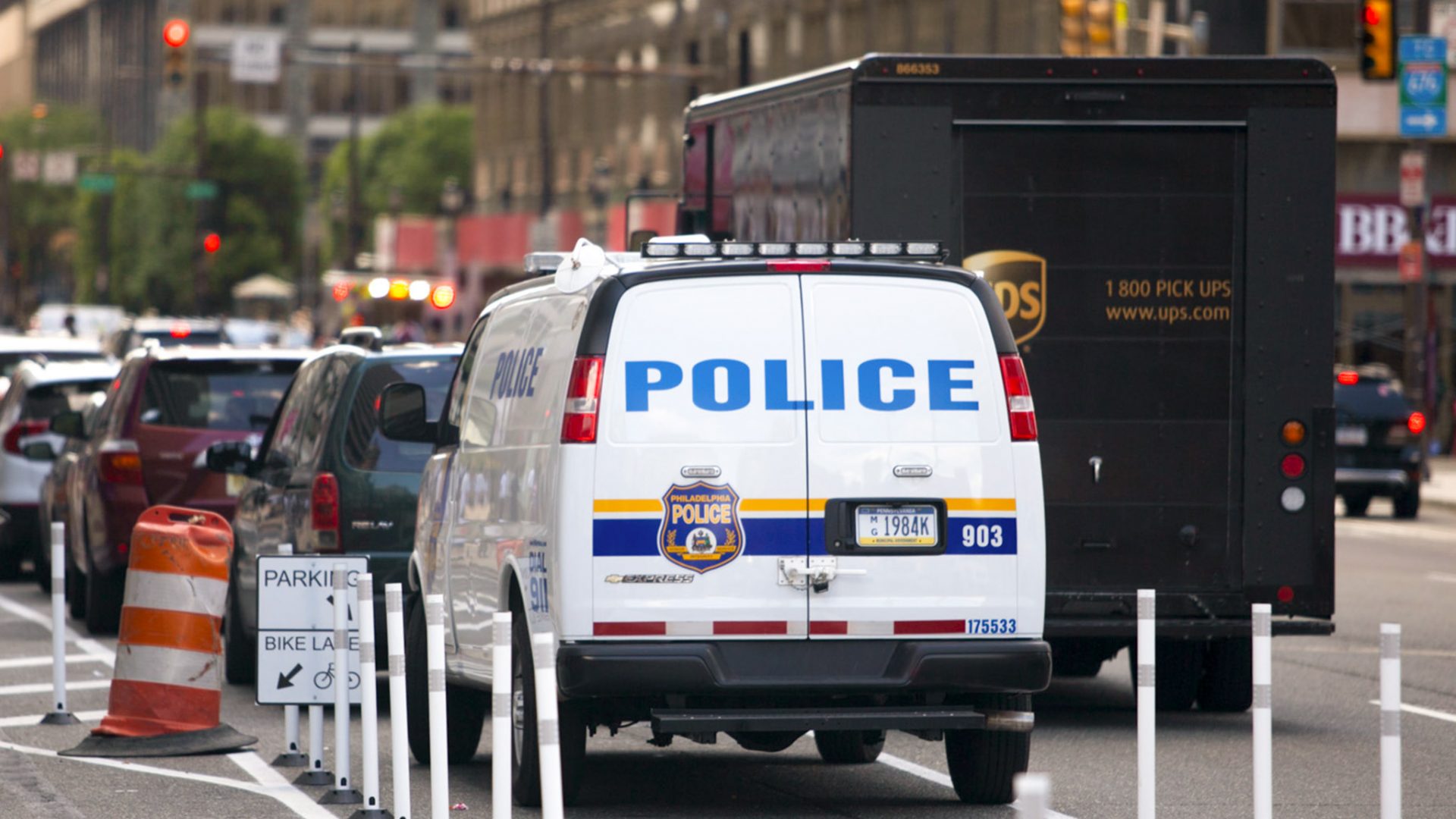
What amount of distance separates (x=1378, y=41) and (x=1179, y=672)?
14821 mm

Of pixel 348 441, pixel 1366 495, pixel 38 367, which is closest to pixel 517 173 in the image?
pixel 1366 495

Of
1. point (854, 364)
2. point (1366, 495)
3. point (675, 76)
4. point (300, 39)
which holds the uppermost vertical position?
point (300, 39)

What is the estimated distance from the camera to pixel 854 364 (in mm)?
9164

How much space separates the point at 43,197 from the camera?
5389 inches

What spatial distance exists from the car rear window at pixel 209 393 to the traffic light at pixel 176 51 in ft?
59.0

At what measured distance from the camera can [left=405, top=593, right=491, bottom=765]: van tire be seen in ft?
35.6

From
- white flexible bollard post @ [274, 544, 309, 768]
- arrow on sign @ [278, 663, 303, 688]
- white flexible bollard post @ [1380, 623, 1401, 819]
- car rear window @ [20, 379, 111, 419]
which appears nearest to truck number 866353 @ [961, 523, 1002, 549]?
white flexible bollard post @ [1380, 623, 1401, 819]

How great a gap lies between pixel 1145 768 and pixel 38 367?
1448cm

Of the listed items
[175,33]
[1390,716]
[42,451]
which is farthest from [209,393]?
[175,33]

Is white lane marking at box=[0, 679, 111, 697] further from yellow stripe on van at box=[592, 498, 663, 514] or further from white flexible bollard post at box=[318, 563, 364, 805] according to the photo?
yellow stripe on van at box=[592, 498, 663, 514]

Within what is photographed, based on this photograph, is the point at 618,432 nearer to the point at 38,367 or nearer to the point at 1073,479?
the point at 1073,479

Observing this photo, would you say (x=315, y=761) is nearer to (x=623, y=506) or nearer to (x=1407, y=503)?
(x=623, y=506)

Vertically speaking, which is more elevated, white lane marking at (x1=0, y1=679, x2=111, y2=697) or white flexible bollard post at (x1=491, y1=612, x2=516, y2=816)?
white flexible bollard post at (x1=491, y1=612, x2=516, y2=816)

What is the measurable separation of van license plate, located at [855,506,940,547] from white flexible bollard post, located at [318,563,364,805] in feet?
5.96
